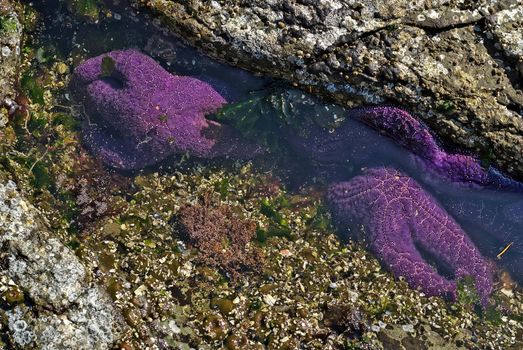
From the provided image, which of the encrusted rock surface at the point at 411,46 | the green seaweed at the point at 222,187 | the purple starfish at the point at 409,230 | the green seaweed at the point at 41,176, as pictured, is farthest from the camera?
the green seaweed at the point at 222,187

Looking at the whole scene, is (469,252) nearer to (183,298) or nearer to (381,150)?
(381,150)

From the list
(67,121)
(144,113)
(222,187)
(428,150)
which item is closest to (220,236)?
(222,187)

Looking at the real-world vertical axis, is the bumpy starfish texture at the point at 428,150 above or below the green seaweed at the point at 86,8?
above

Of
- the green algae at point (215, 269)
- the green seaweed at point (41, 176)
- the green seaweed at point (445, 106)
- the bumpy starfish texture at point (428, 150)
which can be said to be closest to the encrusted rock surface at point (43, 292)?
the green algae at point (215, 269)

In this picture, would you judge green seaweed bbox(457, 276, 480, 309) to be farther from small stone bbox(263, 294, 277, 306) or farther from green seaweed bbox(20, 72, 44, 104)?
green seaweed bbox(20, 72, 44, 104)

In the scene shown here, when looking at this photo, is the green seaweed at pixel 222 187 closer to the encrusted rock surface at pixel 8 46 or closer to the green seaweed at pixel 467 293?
the encrusted rock surface at pixel 8 46

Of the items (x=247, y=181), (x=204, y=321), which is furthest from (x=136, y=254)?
(x=247, y=181)
